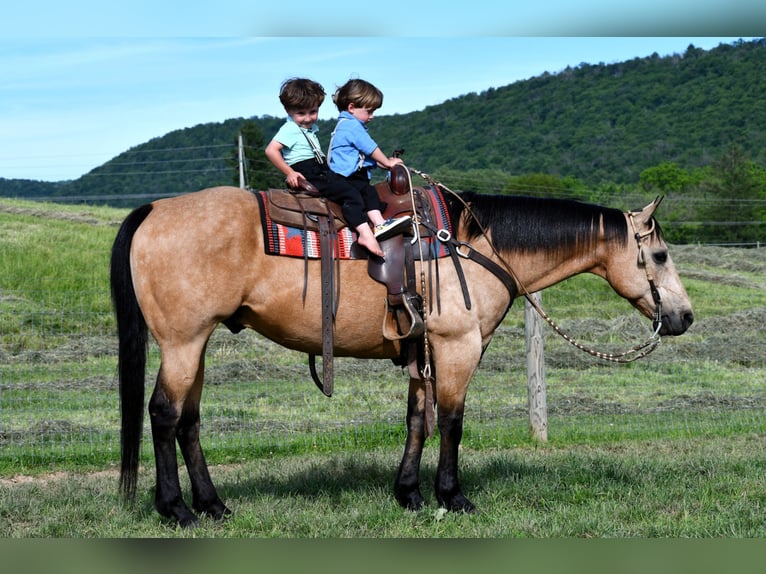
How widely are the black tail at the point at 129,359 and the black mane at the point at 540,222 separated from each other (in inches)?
81.6

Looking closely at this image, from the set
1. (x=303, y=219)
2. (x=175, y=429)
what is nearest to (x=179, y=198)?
(x=303, y=219)

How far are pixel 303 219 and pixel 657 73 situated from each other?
6345cm

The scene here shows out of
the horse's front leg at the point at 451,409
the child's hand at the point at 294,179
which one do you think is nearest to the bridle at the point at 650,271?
the horse's front leg at the point at 451,409

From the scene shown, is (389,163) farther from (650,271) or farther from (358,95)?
(650,271)

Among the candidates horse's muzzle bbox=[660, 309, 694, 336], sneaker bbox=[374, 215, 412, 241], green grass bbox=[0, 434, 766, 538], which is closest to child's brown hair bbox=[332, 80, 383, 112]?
sneaker bbox=[374, 215, 412, 241]

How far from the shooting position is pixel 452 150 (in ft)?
182

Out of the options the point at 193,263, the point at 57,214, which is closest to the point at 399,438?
the point at 193,263

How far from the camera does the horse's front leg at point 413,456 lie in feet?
16.9

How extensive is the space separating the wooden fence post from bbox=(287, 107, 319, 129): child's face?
11.5ft

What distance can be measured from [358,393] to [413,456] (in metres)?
4.46

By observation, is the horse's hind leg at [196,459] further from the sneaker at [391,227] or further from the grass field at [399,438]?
the sneaker at [391,227]

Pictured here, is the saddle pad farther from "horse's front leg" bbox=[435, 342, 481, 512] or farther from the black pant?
"horse's front leg" bbox=[435, 342, 481, 512]

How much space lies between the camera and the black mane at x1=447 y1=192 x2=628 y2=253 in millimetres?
5301

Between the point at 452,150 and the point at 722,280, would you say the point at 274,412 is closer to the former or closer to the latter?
the point at 722,280
